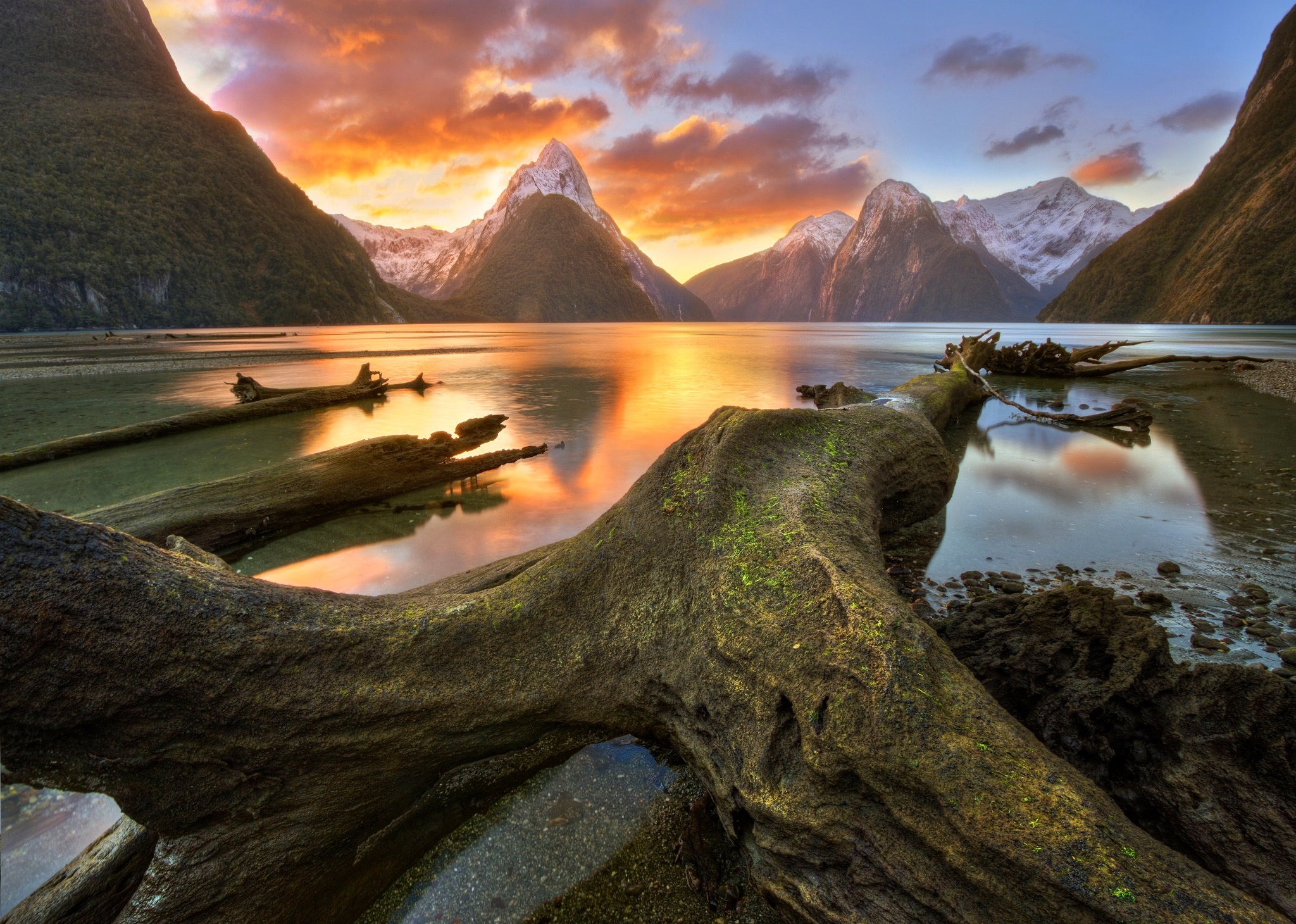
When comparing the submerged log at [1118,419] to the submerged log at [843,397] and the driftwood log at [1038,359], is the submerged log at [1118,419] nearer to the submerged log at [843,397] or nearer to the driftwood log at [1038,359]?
the submerged log at [843,397]

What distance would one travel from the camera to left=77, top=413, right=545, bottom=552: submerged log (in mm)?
5098

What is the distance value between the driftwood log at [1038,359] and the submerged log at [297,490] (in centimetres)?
1663

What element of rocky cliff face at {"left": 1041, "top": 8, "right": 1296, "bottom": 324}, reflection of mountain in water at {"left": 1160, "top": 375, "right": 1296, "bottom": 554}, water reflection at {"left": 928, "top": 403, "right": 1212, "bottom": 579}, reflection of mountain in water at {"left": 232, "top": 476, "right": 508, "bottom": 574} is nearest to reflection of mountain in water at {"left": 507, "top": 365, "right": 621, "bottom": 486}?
reflection of mountain in water at {"left": 232, "top": 476, "right": 508, "bottom": 574}

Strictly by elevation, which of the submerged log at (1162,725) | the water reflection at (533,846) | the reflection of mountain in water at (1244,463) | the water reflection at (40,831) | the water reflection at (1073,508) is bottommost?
the water reflection at (40,831)

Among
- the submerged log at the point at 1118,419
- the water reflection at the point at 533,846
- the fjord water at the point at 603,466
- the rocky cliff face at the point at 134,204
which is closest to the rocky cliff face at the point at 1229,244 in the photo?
the fjord water at the point at 603,466

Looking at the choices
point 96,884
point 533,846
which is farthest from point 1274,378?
point 96,884

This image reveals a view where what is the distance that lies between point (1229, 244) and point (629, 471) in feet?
421

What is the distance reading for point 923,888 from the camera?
1.71 m

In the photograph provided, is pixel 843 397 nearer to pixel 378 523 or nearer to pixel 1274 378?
pixel 378 523

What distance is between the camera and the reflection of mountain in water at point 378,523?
5750 millimetres

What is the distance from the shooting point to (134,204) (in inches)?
3912

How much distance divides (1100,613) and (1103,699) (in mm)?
503

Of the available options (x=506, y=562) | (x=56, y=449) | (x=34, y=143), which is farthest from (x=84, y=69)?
(x=506, y=562)

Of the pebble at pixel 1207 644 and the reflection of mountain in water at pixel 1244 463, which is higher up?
the reflection of mountain in water at pixel 1244 463
